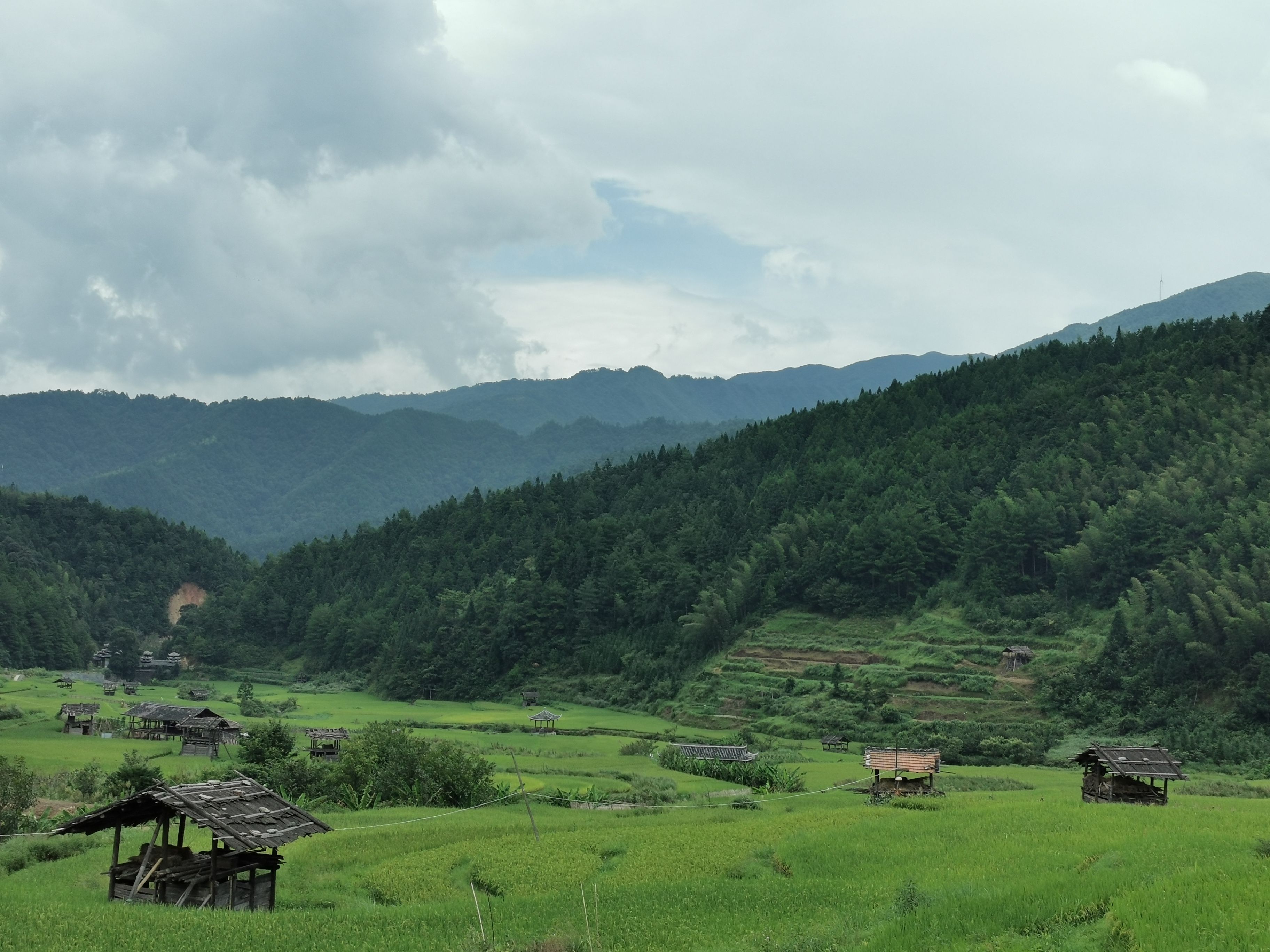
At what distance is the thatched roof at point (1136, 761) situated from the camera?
122 feet

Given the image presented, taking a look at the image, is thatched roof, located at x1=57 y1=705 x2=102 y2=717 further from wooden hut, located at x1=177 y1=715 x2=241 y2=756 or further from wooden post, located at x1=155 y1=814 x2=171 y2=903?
wooden post, located at x1=155 y1=814 x2=171 y2=903

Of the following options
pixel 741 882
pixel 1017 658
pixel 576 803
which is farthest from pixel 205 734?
pixel 1017 658

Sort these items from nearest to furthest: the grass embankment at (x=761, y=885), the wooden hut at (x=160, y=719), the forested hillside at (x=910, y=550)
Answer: the grass embankment at (x=761, y=885) → the wooden hut at (x=160, y=719) → the forested hillside at (x=910, y=550)

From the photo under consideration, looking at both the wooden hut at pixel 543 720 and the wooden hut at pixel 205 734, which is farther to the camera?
the wooden hut at pixel 543 720

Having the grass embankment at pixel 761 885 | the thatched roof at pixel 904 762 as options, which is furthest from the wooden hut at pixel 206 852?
the thatched roof at pixel 904 762

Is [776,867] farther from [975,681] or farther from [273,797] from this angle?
[975,681]

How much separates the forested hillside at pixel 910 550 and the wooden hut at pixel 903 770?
82.9 ft

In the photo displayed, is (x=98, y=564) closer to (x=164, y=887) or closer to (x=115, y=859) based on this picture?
(x=115, y=859)

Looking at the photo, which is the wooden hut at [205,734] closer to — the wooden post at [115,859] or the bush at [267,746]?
the bush at [267,746]

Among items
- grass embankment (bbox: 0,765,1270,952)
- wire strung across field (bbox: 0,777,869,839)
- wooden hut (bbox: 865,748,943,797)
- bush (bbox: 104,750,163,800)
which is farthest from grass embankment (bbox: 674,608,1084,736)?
bush (bbox: 104,750,163,800)

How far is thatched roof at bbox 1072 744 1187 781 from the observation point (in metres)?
37.3

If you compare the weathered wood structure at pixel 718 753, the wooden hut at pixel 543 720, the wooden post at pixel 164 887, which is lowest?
the wooden hut at pixel 543 720

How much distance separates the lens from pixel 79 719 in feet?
227

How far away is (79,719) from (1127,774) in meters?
61.5
